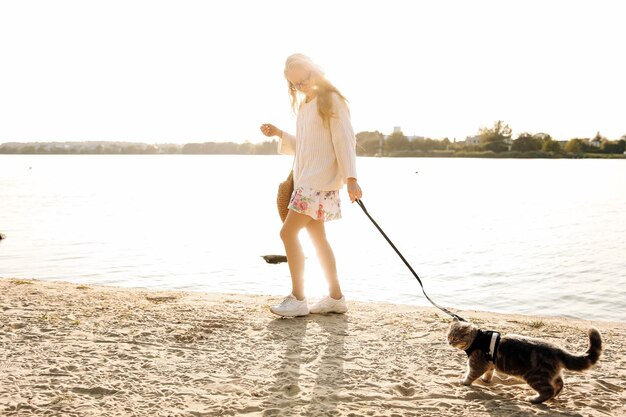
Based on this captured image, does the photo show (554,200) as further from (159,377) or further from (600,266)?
(159,377)

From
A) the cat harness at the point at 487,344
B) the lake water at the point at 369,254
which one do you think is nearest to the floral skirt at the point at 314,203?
the cat harness at the point at 487,344

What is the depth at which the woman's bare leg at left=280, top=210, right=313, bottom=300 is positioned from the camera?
16.7ft

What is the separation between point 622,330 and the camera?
576cm

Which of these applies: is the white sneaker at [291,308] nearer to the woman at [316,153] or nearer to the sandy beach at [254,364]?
the sandy beach at [254,364]

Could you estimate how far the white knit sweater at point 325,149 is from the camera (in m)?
4.87

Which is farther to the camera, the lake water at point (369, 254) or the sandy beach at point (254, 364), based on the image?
the lake water at point (369, 254)

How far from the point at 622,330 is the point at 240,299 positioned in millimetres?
4030

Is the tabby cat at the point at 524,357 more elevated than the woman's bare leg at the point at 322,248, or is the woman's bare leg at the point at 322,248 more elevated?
the woman's bare leg at the point at 322,248

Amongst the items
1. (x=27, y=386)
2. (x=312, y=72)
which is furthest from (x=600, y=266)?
(x=27, y=386)

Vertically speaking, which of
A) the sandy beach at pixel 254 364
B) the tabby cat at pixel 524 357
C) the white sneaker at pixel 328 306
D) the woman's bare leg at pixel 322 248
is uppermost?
the woman's bare leg at pixel 322 248

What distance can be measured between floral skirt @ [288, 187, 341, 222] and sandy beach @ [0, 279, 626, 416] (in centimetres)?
102

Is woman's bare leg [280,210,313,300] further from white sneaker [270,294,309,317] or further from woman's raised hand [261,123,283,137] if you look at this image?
woman's raised hand [261,123,283,137]

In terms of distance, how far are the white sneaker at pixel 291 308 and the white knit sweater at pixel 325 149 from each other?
113 cm

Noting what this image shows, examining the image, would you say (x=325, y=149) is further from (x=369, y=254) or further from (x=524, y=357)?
(x=369, y=254)
